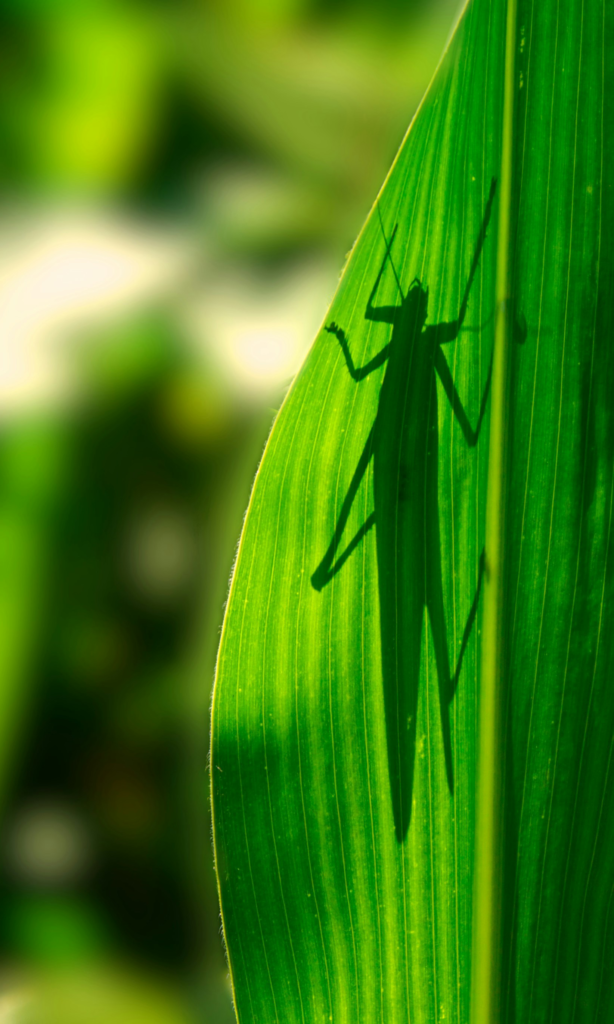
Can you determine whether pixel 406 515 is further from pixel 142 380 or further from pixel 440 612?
pixel 142 380

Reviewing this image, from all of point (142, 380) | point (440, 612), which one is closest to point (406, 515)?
point (440, 612)

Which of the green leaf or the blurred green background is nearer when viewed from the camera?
the green leaf

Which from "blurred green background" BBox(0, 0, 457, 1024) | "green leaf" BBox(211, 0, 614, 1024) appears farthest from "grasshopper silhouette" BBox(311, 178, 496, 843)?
"blurred green background" BBox(0, 0, 457, 1024)

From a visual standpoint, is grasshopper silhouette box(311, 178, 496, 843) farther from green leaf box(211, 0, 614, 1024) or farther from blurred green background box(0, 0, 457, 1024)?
blurred green background box(0, 0, 457, 1024)

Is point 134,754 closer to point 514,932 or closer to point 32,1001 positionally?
point 32,1001

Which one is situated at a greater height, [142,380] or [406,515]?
[142,380]

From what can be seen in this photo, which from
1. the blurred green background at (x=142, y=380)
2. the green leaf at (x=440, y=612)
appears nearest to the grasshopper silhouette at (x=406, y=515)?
the green leaf at (x=440, y=612)

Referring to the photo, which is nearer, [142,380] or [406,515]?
[406,515]
